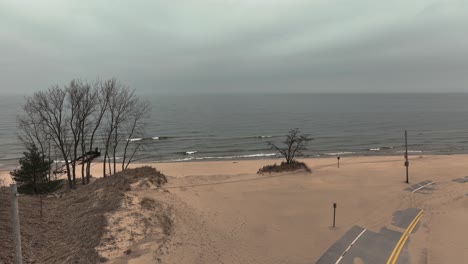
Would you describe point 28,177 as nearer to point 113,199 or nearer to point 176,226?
point 113,199

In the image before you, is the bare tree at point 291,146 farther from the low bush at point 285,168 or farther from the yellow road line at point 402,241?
the yellow road line at point 402,241

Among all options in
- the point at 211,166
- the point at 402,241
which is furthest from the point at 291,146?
the point at 402,241

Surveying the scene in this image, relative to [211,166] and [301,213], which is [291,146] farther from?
[301,213]

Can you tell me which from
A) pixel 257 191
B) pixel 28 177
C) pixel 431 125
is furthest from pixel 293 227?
pixel 431 125

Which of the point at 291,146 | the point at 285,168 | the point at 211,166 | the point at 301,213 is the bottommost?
the point at 211,166

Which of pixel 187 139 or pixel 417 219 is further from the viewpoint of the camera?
pixel 187 139

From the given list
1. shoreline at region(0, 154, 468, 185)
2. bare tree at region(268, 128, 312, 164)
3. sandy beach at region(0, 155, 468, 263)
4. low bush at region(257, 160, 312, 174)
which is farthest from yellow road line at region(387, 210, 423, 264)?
shoreline at region(0, 154, 468, 185)

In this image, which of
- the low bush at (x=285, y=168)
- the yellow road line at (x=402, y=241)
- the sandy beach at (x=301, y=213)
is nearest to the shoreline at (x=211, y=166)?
the low bush at (x=285, y=168)
